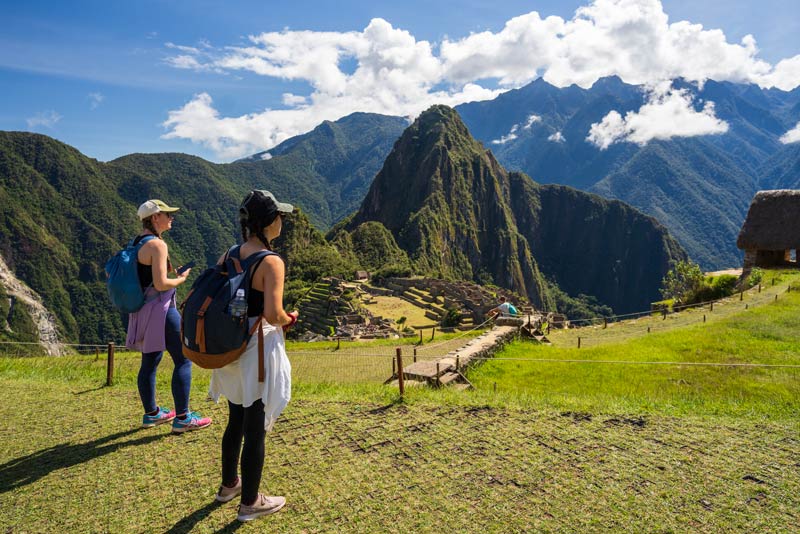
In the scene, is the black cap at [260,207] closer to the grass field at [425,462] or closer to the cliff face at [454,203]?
the grass field at [425,462]

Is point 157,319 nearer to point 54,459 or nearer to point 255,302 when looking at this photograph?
point 54,459

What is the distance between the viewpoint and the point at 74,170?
454 ft

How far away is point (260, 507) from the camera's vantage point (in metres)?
3.09

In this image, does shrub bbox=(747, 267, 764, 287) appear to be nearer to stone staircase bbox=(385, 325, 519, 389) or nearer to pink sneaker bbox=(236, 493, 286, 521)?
stone staircase bbox=(385, 325, 519, 389)

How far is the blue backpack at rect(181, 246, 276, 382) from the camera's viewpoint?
2.73 meters

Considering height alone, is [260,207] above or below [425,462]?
above

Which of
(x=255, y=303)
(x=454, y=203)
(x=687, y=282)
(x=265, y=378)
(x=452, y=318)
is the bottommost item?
(x=452, y=318)

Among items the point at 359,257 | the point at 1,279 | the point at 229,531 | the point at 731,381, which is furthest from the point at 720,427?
the point at 1,279

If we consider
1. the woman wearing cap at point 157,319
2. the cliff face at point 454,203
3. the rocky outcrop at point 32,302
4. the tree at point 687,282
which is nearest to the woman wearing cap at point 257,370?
the woman wearing cap at point 157,319

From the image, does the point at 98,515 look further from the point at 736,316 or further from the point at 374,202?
the point at 374,202

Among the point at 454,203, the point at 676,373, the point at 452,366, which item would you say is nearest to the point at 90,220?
the point at 454,203

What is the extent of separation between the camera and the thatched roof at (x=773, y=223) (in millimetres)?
21016

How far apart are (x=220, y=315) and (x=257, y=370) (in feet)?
1.42

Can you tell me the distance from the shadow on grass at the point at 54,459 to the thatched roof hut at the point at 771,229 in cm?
2558
